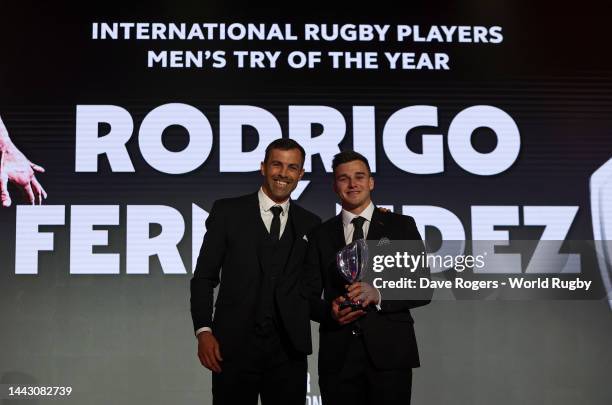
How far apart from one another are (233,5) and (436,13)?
4.32 ft

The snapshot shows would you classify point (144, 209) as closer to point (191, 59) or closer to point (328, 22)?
point (191, 59)

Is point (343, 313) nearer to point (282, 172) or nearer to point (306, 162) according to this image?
point (282, 172)

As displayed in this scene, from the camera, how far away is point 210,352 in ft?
9.14

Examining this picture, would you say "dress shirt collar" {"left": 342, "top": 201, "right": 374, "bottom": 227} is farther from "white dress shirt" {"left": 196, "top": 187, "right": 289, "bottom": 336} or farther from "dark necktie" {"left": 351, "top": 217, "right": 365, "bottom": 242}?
"white dress shirt" {"left": 196, "top": 187, "right": 289, "bottom": 336}

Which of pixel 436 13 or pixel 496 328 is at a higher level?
pixel 436 13

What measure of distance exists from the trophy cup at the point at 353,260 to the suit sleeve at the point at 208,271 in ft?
1.57

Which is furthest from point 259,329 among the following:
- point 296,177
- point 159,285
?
point 159,285

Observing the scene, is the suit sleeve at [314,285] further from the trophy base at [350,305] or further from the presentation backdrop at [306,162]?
the presentation backdrop at [306,162]

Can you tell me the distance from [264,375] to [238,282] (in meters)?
0.37

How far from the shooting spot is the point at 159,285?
452cm

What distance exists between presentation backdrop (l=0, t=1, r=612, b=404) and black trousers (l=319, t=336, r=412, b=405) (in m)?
1.68

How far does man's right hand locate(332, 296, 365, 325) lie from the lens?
2.70m

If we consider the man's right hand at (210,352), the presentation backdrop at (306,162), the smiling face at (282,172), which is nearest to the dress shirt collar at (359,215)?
the smiling face at (282,172)

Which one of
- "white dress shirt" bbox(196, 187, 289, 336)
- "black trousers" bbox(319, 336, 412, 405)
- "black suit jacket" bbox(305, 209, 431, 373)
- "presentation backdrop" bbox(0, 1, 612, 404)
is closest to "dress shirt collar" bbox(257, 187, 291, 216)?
"white dress shirt" bbox(196, 187, 289, 336)
